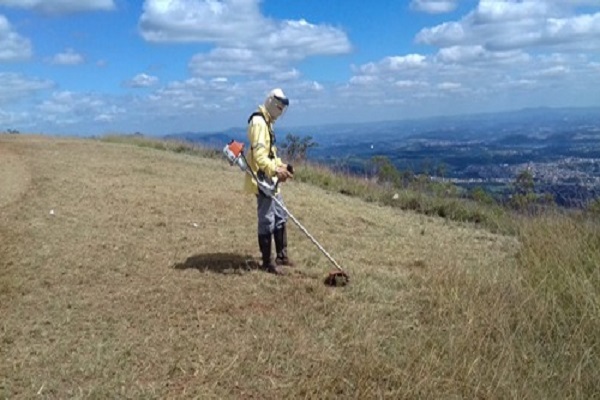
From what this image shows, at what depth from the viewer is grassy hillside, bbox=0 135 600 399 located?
4.31 m

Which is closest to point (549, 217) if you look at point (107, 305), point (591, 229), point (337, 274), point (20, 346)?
point (591, 229)

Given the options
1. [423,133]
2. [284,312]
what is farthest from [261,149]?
[423,133]

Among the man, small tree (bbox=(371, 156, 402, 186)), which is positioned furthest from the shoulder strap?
small tree (bbox=(371, 156, 402, 186))

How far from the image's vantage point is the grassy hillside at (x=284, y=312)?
14.1 feet

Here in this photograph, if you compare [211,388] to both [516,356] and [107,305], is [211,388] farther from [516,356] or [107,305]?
[516,356]

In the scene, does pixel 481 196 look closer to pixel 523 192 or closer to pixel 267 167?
pixel 523 192

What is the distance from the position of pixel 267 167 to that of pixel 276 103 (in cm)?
69

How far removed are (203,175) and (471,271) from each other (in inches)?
360

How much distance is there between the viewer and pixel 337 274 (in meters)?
6.37

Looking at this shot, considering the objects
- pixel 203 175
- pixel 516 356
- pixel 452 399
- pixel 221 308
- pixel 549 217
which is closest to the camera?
pixel 452 399

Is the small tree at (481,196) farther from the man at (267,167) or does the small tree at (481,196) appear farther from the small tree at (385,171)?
the man at (267,167)

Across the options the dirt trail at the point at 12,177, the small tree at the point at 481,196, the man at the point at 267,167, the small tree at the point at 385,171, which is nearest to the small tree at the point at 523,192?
the small tree at the point at 481,196

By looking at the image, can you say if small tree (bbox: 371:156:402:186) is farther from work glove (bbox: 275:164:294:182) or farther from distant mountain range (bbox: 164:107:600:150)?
work glove (bbox: 275:164:294:182)

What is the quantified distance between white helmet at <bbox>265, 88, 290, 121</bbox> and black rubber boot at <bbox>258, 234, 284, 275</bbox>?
1310mm
